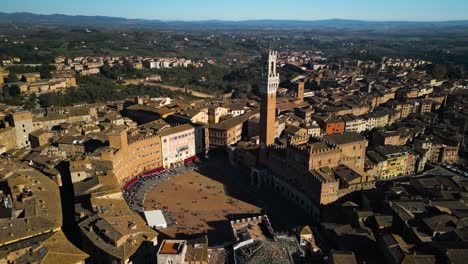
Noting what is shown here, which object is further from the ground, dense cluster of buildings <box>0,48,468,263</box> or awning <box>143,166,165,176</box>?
dense cluster of buildings <box>0,48,468,263</box>

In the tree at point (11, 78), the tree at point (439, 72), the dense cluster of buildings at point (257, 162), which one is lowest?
the dense cluster of buildings at point (257, 162)

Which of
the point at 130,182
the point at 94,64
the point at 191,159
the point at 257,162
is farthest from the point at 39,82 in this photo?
the point at 257,162

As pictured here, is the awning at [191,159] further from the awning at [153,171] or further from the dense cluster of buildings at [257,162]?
the awning at [153,171]

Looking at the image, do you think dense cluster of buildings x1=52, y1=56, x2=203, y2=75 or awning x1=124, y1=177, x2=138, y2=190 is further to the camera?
dense cluster of buildings x1=52, y1=56, x2=203, y2=75

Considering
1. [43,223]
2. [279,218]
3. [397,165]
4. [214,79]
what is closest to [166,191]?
[279,218]

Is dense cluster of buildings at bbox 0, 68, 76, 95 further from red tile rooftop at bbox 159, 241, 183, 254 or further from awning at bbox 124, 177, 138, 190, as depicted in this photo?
red tile rooftop at bbox 159, 241, 183, 254

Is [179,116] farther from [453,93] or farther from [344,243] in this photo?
[453,93]

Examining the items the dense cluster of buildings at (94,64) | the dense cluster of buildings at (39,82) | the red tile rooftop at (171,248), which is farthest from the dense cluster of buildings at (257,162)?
the dense cluster of buildings at (94,64)

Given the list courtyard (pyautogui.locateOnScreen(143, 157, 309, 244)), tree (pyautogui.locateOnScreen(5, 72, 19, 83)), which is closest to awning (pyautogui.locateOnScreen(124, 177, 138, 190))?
courtyard (pyautogui.locateOnScreen(143, 157, 309, 244))
